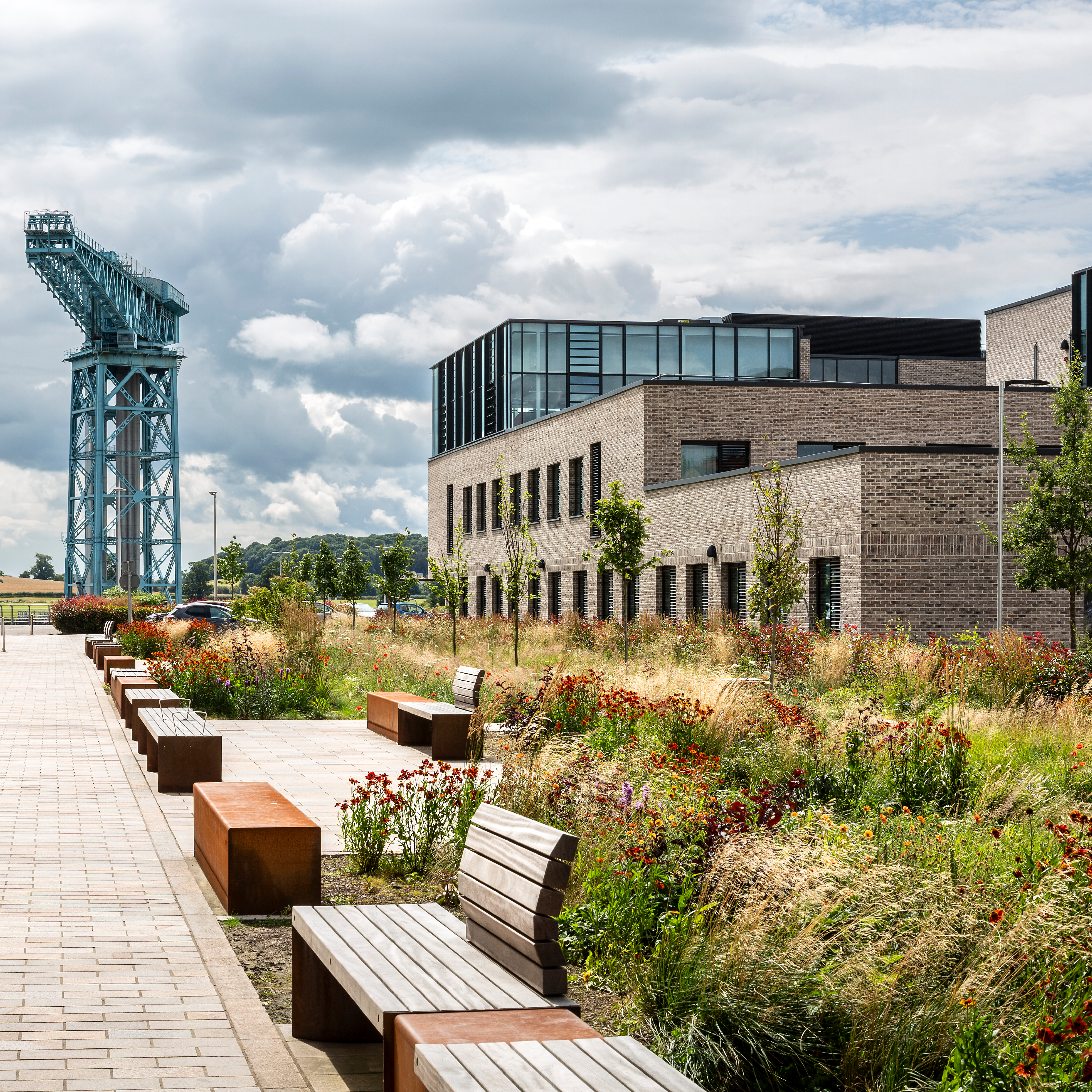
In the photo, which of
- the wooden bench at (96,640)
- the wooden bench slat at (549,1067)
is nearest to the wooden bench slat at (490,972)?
the wooden bench slat at (549,1067)

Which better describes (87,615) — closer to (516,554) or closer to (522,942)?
(516,554)

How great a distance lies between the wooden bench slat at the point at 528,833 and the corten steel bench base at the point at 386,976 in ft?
1.55

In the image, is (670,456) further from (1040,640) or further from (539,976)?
(539,976)

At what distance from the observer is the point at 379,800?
8148 mm

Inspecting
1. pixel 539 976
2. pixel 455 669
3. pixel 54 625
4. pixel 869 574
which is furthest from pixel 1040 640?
pixel 54 625

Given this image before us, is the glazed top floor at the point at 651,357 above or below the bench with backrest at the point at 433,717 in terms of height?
above

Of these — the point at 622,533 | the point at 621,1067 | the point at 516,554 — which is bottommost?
the point at 621,1067

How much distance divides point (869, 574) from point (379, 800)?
A: 16.6 metres

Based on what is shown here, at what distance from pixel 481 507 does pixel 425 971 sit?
4391 centimetres

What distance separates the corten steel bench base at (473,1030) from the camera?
3.83 meters

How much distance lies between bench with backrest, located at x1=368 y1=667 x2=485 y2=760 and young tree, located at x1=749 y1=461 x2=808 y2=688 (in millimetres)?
4435

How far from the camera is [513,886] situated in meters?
4.46

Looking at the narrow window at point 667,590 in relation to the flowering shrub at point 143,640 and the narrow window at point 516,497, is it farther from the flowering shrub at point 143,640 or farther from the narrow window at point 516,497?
the flowering shrub at point 143,640

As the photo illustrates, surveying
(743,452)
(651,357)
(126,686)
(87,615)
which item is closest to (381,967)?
(126,686)
